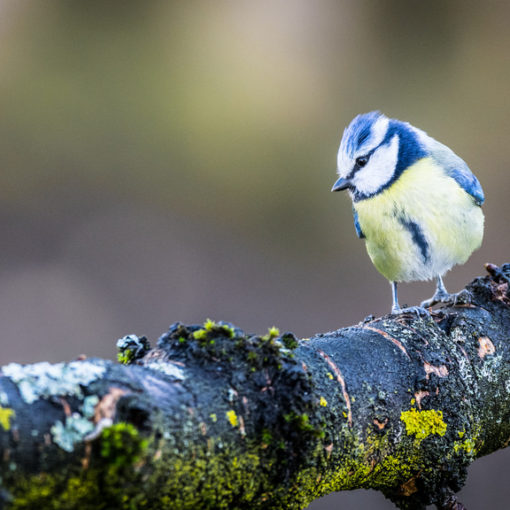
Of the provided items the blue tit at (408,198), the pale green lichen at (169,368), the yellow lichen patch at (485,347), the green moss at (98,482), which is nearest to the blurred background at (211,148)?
the blue tit at (408,198)

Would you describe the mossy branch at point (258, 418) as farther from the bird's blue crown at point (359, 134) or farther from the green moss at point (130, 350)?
the bird's blue crown at point (359, 134)

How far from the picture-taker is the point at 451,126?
305cm

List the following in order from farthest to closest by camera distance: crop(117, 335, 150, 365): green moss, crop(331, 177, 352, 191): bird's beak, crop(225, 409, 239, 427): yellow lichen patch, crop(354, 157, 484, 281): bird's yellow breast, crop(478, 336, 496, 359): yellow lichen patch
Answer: crop(331, 177, 352, 191): bird's beak, crop(354, 157, 484, 281): bird's yellow breast, crop(478, 336, 496, 359): yellow lichen patch, crop(117, 335, 150, 365): green moss, crop(225, 409, 239, 427): yellow lichen patch

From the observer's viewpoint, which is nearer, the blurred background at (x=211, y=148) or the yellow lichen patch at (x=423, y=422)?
the yellow lichen patch at (x=423, y=422)

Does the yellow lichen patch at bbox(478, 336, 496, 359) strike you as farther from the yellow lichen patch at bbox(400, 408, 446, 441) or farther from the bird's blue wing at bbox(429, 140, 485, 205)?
the bird's blue wing at bbox(429, 140, 485, 205)

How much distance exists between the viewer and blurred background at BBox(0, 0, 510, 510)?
8.96ft

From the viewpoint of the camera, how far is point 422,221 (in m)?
1.59

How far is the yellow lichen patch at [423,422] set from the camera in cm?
83

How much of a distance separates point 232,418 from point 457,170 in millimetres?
1262

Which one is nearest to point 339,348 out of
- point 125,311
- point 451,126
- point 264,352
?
point 264,352

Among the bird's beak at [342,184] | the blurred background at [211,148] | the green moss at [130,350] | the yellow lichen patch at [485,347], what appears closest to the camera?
the green moss at [130,350]

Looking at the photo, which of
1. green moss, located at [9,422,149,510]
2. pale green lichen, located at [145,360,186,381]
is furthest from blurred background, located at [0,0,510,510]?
green moss, located at [9,422,149,510]

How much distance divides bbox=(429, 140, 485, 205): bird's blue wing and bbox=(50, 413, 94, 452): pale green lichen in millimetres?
1367

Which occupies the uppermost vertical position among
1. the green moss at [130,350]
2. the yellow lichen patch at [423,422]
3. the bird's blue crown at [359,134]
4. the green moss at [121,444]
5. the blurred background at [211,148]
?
the blurred background at [211,148]
